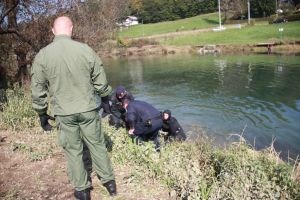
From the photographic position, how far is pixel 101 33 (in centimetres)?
1820

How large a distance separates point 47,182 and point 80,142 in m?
1.33

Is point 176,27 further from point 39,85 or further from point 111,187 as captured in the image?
point 39,85

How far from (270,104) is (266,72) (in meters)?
10.6

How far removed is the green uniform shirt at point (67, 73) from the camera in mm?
5246

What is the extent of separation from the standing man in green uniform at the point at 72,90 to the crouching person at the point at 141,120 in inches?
111

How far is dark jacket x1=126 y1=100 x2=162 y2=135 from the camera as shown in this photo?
8.55 metres

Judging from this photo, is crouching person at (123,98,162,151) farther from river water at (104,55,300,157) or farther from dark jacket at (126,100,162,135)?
river water at (104,55,300,157)

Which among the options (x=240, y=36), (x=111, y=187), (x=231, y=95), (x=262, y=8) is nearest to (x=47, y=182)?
(x=111, y=187)

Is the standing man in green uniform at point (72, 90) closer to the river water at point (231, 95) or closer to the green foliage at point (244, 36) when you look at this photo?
the river water at point (231, 95)

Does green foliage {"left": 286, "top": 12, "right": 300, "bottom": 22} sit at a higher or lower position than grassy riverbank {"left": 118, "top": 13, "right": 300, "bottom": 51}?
higher

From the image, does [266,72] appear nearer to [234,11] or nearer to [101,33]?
[101,33]

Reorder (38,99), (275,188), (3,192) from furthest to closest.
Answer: (3,192)
(38,99)
(275,188)

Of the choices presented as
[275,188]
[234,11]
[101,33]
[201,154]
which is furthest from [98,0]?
[234,11]

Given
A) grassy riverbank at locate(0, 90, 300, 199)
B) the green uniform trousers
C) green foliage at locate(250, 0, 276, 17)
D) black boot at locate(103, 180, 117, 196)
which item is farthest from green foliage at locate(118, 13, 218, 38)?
the green uniform trousers
